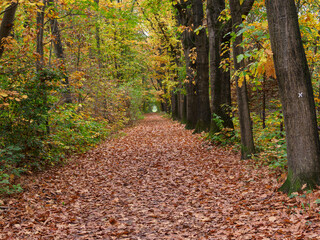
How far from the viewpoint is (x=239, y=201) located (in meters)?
5.34

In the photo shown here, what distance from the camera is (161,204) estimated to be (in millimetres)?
5723

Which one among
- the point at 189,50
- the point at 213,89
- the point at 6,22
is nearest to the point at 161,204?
the point at 6,22

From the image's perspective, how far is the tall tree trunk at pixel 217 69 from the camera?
1027cm

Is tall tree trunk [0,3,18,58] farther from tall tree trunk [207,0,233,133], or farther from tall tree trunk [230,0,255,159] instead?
tall tree trunk [207,0,233,133]

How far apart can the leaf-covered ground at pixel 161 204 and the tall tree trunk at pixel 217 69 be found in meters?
2.11

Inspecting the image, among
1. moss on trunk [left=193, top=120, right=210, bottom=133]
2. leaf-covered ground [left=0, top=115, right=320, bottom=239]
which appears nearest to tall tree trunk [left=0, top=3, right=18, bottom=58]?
leaf-covered ground [left=0, top=115, right=320, bottom=239]

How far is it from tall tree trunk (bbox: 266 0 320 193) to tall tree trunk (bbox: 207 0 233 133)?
5647 mm

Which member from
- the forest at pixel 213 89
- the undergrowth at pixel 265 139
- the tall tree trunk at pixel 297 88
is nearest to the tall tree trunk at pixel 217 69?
the forest at pixel 213 89

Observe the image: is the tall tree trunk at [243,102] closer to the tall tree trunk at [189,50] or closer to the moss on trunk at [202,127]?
the tall tree trunk at [189,50]

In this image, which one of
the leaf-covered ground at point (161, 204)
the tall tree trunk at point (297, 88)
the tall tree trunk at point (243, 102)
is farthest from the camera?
the tall tree trunk at point (243, 102)

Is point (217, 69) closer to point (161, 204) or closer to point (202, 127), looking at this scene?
point (202, 127)

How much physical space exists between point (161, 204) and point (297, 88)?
11.5 ft

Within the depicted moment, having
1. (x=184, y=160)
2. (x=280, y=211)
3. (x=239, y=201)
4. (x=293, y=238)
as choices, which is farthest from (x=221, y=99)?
(x=293, y=238)

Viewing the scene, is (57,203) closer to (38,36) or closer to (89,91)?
(38,36)
